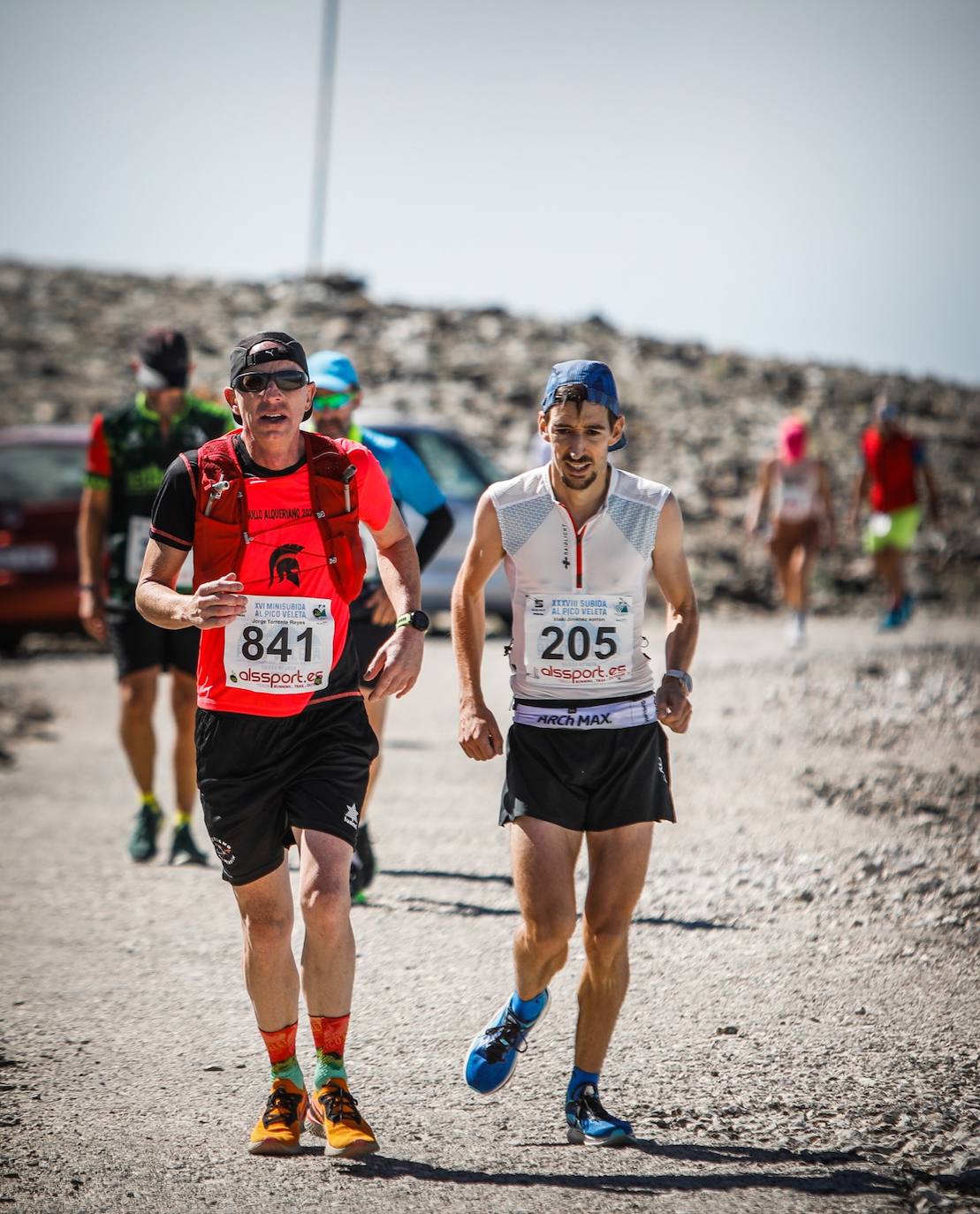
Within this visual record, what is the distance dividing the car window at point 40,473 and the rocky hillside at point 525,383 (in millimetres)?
8960

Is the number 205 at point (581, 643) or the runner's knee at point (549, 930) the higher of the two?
the number 205 at point (581, 643)

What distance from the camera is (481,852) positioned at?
7.82 metres

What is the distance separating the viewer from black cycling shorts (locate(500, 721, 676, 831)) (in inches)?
166

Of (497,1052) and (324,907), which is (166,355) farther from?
(497,1052)

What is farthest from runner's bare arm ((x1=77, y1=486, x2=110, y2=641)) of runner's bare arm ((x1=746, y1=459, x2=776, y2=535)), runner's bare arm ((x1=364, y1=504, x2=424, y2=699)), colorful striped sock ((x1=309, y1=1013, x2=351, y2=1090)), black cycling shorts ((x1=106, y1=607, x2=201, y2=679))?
runner's bare arm ((x1=746, y1=459, x2=776, y2=535))

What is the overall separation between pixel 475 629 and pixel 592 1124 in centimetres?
146

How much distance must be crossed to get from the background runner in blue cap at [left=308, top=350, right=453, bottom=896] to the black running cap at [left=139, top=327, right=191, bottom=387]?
3.57 feet

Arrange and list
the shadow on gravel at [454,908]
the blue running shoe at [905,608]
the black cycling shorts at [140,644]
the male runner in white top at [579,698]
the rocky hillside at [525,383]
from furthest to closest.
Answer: the rocky hillside at [525,383] → the blue running shoe at [905,608] → the black cycling shorts at [140,644] → the shadow on gravel at [454,908] → the male runner in white top at [579,698]

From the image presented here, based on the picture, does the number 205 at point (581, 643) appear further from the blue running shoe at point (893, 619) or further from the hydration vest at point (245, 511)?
the blue running shoe at point (893, 619)

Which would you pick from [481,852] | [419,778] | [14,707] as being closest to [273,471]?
[481,852]

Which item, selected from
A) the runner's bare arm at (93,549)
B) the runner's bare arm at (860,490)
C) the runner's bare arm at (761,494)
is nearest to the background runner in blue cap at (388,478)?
the runner's bare arm at (93,549)

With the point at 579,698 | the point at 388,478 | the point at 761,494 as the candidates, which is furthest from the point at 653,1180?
the point at 761,494

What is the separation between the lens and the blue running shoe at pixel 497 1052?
14.1ft

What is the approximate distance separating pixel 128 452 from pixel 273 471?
3.40 metres
